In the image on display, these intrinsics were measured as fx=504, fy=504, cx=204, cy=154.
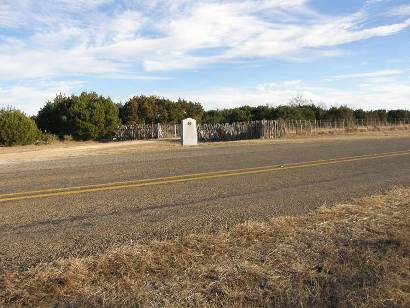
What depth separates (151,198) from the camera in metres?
9.17

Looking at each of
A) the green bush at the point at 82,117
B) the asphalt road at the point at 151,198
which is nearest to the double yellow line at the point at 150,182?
the asphalt road at the point at 151,198

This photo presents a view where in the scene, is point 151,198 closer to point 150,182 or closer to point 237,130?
point 150,182

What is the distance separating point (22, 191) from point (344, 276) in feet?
24.7

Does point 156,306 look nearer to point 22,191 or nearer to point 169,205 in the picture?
point 169,205

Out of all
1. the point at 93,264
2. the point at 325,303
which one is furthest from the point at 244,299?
the point at 93,264

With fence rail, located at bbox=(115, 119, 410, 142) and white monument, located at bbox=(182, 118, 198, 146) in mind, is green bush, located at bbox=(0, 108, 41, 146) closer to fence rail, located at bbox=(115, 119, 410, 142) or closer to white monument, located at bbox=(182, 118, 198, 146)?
fence rail, located at bbox=(115, 119, 410, 142)

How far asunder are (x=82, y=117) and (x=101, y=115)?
1767mm

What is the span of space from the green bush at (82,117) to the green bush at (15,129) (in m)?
6.57

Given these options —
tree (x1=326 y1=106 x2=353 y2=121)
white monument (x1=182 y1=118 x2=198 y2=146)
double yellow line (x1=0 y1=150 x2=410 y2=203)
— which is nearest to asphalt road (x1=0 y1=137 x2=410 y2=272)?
double yellow line (x1=0 y1=150 x2=410 y2=203)

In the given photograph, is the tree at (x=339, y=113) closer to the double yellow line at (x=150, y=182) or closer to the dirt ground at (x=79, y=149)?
the dirt ground at (x=79, y=149)

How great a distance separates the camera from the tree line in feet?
125

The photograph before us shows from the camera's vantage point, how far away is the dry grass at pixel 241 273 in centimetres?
422

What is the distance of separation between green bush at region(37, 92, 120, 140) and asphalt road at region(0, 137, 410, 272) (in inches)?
1232

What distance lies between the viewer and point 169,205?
845 cm
